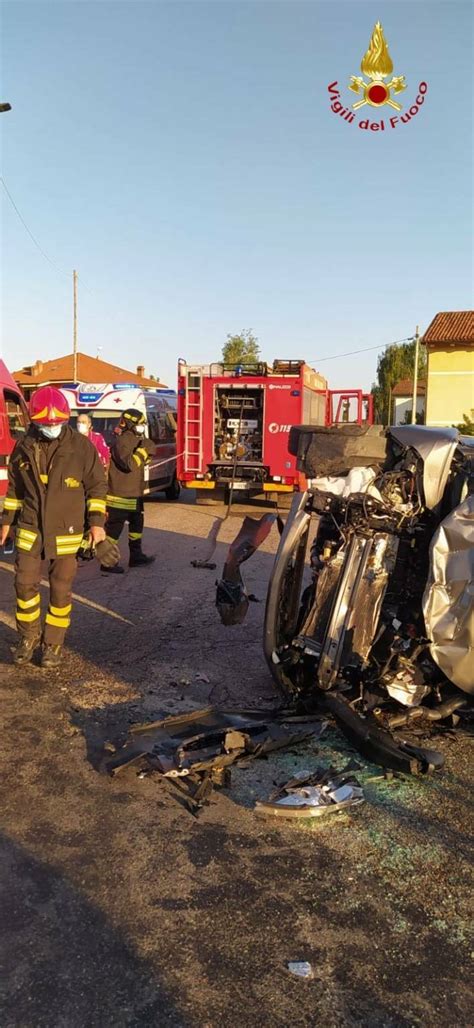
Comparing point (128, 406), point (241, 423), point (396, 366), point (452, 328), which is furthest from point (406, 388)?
point (128, 406)

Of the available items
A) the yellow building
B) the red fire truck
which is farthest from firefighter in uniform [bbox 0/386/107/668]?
the yellow building

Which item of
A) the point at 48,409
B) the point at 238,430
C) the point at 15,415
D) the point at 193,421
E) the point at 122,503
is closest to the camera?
the point at 48,409

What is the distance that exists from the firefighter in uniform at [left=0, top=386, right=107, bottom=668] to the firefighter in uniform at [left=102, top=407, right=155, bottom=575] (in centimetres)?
299

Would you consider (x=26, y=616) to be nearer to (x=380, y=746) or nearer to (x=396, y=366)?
(x=380, y=746)

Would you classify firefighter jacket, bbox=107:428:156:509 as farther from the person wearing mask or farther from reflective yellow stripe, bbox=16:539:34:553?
reflective yellow stripe, bbox=16:539:34:553

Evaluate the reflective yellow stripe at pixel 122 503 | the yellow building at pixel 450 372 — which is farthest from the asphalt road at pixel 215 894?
the yellow building at pixel 450 372

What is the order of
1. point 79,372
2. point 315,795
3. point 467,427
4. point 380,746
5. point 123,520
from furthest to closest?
point 79,372 → point 467,427 → point 123,520 → point 380,746 → point 315,795

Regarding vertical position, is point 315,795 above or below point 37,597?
below

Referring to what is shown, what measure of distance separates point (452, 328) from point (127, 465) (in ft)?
104

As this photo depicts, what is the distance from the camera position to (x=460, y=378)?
36.1 m

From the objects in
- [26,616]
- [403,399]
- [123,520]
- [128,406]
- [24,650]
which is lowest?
[24,650]

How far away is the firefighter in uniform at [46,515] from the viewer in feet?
16.6

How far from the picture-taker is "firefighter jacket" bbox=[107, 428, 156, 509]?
8258 millimetres

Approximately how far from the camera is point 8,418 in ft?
29.5
